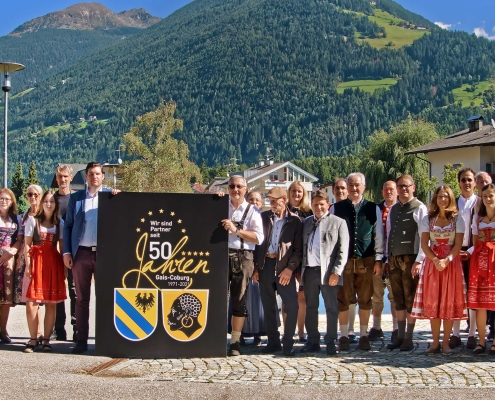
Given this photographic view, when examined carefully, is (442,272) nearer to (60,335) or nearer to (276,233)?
(276,233)

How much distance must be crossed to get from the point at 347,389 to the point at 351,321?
3.07 meters

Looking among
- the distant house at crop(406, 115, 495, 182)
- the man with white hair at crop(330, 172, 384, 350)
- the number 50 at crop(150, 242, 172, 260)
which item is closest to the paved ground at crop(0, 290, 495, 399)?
the man with white hair at crop(330, 172, 384, 350)

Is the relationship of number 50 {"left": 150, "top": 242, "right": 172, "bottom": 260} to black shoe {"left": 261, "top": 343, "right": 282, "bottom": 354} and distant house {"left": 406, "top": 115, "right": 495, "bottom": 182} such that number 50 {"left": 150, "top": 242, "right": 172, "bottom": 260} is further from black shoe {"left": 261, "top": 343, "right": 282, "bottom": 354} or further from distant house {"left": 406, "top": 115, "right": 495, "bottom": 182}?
distant house {"left": 406, "top": 115, "right": 495, "bottom": 182}

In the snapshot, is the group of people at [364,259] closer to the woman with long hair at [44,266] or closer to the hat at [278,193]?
the hat at [278,193]

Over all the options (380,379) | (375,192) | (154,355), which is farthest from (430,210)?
(375,192)

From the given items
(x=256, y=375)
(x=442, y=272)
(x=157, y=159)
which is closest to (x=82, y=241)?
→ (x=256, y=375)

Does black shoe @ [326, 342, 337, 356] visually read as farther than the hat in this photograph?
No

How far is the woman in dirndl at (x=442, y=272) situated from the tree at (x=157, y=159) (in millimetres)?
48868

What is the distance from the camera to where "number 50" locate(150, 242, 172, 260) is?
25.1ft

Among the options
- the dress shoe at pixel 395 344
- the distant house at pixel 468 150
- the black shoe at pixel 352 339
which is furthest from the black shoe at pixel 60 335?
the distant house at pixel 468 150

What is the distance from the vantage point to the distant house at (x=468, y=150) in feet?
166

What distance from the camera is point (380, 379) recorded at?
649 centimetres

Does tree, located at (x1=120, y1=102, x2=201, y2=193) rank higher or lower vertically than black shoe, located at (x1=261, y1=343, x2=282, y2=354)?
higher

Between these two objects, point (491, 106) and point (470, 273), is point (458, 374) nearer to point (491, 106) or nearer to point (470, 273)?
point (470, 273)
